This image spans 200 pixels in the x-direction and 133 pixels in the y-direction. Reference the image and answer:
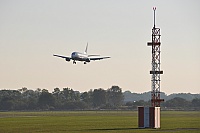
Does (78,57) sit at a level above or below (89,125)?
above

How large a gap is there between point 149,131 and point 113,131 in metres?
4.60

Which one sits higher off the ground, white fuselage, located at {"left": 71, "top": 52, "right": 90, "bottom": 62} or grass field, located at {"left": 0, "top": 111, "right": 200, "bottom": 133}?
white fuselage, located at {"left": 71, "top": 52, "right": 90, "bottom": 62}

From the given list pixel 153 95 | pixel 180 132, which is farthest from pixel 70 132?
pixel 153 95

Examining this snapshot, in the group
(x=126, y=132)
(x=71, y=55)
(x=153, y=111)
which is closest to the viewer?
(x=126, y=132)

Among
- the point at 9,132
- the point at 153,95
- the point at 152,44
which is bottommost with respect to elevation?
the point at 9,132

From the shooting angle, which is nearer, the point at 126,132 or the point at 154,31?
the point at 126,132

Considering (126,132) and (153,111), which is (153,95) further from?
(126,132)

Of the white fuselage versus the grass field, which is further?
A: the white fuselage

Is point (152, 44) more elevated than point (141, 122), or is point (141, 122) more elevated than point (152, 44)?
point (152, 44)

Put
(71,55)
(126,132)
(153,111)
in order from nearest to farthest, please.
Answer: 1. (126,132)
2. (153,111)
3. (71,55)

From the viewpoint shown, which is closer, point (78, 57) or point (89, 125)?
point (89, 125)

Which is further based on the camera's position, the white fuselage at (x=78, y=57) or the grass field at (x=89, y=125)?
the white fuselage at (x=78, y=57)

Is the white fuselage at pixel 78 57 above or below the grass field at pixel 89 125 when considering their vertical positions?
above

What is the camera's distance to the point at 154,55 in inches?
4094
